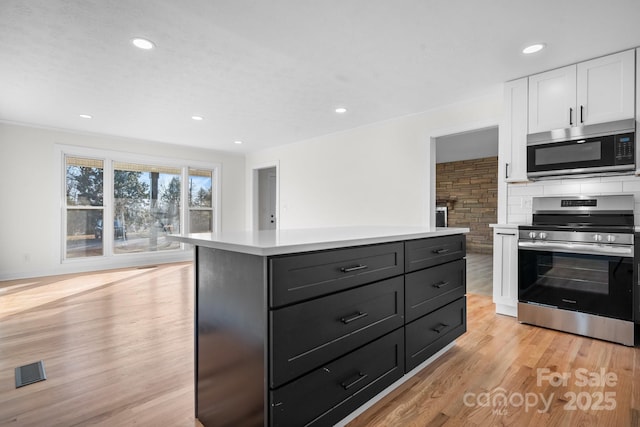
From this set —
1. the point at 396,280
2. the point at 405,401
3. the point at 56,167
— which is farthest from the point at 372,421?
the point at 56,167

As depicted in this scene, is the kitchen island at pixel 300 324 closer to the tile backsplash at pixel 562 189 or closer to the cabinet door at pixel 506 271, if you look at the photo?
the cabinet door at pixel 506 271

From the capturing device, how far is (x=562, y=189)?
3.04m

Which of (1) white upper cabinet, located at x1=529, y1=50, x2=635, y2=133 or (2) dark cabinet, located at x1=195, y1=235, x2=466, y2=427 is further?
(1) white upper cabinet, located at x1=529, y1=50, x2=635, y2=133

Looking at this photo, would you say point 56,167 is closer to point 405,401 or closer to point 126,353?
point 126,353

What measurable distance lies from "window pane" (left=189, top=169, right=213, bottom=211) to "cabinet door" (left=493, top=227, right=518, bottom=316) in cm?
574

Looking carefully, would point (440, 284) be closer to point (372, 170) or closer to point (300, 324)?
point (300, 324)

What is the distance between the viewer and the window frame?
5.19 meters

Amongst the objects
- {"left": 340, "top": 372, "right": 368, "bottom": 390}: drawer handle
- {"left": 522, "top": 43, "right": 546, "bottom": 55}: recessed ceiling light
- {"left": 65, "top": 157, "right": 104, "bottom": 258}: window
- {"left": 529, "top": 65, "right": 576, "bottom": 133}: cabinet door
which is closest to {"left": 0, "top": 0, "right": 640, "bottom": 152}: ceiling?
{"left": 522, "top": 43, "right": 546, "bottom": 55}: recessed ceiling light

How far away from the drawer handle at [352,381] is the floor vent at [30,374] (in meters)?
1.91

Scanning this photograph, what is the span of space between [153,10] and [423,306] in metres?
2.62

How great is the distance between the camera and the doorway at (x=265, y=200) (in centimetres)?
753

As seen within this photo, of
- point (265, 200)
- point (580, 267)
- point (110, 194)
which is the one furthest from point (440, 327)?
point (265, 200)

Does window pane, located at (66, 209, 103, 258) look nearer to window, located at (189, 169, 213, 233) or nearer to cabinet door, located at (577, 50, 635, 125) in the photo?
window, located at (189, 169, 213, 233)

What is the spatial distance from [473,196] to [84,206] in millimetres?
8467
